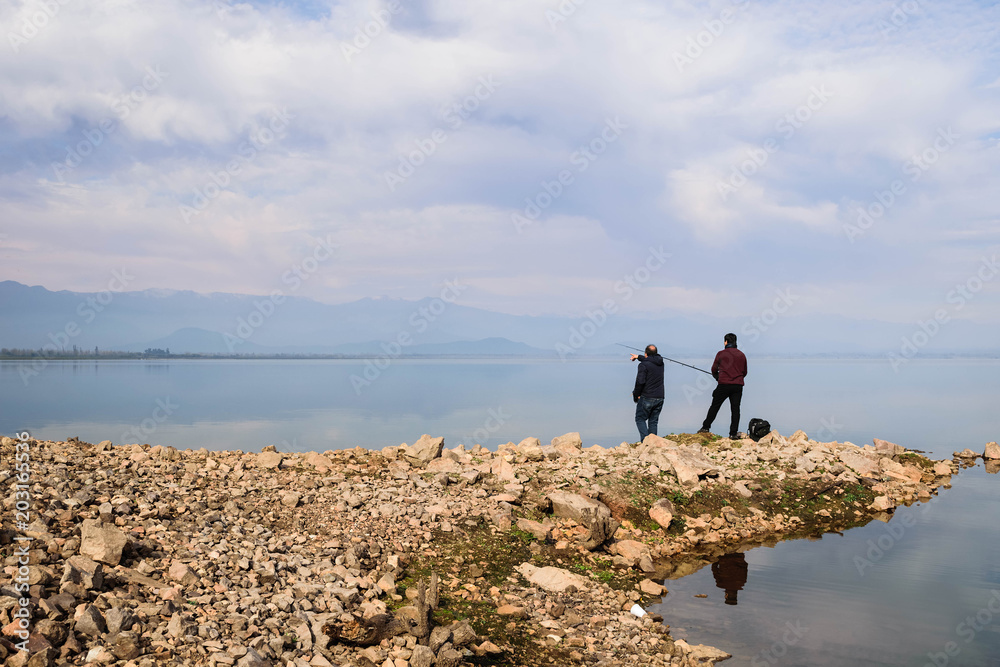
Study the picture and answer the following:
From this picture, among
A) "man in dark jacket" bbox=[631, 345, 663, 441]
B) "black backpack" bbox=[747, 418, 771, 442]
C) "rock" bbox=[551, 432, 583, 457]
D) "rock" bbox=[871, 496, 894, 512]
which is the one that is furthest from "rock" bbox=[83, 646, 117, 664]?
"black backpack" bbox=[747, 418, 771, 442]

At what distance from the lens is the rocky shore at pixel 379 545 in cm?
667

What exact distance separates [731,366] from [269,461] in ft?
38.4

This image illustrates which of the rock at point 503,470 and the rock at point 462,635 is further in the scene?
the rock at point 503,470

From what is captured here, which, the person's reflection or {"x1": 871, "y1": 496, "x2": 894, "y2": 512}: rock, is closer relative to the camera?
the person's reflection

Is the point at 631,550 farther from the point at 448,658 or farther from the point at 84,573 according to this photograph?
the point at 84,573

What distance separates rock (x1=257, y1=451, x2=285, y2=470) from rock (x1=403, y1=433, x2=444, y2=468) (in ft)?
8.53

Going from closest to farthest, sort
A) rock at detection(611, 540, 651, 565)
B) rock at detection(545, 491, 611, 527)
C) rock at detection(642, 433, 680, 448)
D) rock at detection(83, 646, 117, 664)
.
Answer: rock at detection(83, 646, 117, 664) → rock at detection(611, 540, 651, 565) → rock at detection(545, 491, 611, 527) → rock at detection(642, 433, 680, 448)

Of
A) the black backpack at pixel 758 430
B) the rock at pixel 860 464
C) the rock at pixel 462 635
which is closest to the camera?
the rock at pixel 462 635

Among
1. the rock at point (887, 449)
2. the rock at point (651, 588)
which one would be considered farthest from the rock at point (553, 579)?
the rock at point (887, 449)

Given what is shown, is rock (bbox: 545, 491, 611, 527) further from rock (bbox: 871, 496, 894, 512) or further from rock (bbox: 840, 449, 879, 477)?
rock (bbox: 840, 449, 879, 477)

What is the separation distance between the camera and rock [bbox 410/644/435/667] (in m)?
6.70

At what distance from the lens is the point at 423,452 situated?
13.4 metres

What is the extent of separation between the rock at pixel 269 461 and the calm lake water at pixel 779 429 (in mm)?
7443

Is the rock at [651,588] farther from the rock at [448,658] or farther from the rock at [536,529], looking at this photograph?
the rock at [448,658]
